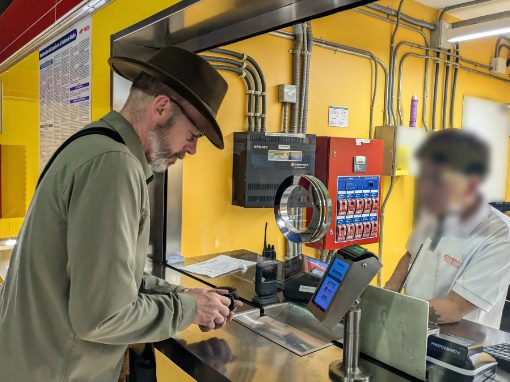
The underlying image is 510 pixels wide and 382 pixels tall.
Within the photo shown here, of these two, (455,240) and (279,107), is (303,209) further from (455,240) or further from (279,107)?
(279,107)

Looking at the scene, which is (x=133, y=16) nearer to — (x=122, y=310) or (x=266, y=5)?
(x=266, y=5)

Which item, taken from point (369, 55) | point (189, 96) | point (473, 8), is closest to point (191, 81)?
point (189, 96)

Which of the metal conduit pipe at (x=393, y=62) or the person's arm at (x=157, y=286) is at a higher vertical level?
the metal conduit pipe at (x=393, y=62)

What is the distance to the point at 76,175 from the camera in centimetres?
98

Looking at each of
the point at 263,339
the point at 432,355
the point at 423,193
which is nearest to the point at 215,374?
the point at 263,339

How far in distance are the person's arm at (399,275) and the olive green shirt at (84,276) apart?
79 cm

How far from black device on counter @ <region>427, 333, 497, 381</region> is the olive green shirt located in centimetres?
61

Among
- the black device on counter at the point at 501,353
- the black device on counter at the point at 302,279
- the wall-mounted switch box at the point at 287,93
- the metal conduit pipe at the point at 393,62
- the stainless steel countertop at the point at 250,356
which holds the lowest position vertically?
the stainless steel countertop at the point at 250,356

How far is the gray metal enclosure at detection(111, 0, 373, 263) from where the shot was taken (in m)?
1.48

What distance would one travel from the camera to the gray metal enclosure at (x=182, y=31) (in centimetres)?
148

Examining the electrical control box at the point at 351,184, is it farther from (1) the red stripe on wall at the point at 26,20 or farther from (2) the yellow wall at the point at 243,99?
(1) the red stripe on wall at the point at 26,20

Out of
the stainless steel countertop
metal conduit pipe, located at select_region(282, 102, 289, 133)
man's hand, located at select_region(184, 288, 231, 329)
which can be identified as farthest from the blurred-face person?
metal conduit pipe, located at select_region(282, 102, 289, 133)

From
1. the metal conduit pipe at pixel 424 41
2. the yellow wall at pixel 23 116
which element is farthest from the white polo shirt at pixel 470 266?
the yellow wall at pixel 23 116

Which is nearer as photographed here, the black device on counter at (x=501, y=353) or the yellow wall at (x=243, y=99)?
the black device on counter at (x=501, y=353)
